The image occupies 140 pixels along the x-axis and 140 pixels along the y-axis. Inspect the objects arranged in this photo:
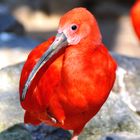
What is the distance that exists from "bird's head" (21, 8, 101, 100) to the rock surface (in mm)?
449

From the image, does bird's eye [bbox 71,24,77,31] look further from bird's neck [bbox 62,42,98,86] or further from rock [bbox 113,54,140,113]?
rock [bbox 113,54,140,113]

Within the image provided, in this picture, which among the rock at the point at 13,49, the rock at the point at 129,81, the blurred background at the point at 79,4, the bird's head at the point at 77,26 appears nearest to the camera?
the bird's head at the point at 77,26

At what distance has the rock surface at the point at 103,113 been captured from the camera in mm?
2309

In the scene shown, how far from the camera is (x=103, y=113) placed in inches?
94.5

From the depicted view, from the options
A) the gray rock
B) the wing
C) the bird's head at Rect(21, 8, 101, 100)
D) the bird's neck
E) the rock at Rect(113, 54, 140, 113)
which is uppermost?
the bird's head at Rect(21, 8, 101, 100)

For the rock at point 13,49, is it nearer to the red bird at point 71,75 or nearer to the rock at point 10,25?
the rock at point 10,25

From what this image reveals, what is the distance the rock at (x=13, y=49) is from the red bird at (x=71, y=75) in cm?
108

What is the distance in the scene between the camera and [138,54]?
4.97 metres

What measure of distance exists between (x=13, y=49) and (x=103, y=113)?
3.10 ft

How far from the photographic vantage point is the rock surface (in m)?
2.31

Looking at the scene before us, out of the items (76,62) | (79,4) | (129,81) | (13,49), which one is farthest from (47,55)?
(79,4)

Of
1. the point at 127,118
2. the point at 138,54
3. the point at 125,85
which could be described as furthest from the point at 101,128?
the point at 138,54

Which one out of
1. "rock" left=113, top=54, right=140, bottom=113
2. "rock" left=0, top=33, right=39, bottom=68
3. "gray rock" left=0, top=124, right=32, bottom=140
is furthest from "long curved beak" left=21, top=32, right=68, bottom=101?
"rock" left=0, top=33, right=39, bottom=68

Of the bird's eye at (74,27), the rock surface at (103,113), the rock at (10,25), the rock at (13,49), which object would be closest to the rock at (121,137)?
the rock surface at (103,113)
